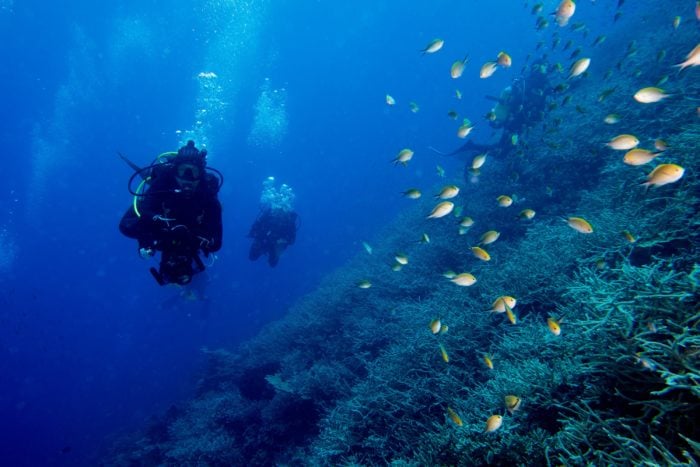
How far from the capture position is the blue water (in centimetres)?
4297

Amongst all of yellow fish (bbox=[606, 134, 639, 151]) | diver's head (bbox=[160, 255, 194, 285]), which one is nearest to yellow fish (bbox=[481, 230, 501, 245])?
yellow fish (bbox=[606, 134, 639, 151])

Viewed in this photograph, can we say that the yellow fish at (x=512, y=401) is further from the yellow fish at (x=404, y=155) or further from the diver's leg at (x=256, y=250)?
the diver's leg at (x=256, y=250)

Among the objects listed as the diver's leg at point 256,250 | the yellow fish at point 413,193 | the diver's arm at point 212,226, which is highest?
the diver's leg at point 256,250

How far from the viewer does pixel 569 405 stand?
306cm

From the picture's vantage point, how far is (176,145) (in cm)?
10212

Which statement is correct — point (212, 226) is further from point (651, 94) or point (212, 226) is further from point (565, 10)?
point (565, 10)

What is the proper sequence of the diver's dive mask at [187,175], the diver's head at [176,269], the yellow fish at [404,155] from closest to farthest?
the diver's head at [176,269] < the diver's dive mask at [187,175] < the yellow fish at [404,155]

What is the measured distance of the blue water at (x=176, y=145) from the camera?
42969 millimetres

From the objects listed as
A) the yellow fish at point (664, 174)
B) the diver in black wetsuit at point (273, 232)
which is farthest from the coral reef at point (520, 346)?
the diver in black wetsuit at point (273, 232)

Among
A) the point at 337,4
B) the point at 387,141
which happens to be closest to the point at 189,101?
the point at 337,4

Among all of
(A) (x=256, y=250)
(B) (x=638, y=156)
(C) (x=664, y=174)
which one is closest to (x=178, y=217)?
(C) (x=664, y=174)

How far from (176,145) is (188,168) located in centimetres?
11290

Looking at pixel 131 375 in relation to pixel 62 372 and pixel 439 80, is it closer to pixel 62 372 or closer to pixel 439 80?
pixel 62 372

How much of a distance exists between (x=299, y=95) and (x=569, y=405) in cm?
12921
